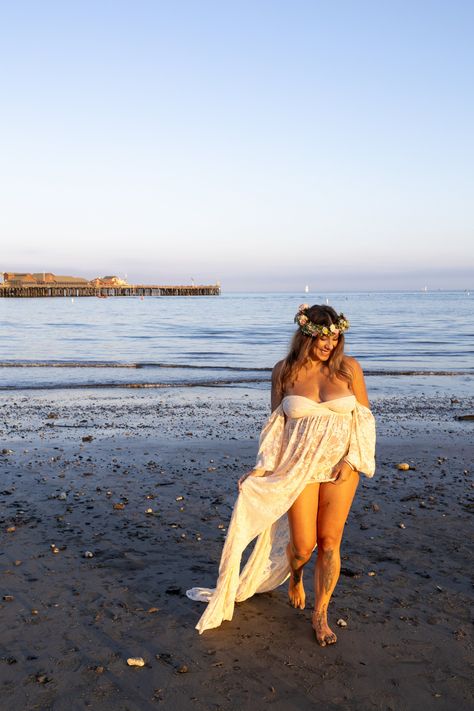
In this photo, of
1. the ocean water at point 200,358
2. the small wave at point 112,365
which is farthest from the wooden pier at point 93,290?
the small wave at point 112,365

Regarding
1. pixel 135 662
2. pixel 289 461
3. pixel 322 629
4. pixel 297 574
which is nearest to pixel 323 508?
pixel 289 461

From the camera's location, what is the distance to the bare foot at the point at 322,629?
432cm

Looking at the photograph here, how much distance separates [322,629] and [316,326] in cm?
206

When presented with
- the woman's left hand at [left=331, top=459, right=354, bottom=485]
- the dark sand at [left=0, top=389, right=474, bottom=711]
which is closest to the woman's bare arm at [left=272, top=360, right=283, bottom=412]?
the woman's left hand at [left=331, top=459, right=354, bottom=485]

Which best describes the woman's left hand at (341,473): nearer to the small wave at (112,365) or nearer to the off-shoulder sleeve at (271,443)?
the off-shoulder sleeve at (271,443)

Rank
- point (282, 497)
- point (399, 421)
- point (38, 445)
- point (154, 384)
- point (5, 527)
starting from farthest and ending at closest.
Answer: point (154, 384) → point (399, 421) → point (38, 445) → point (5, 527) → point (282, 497)

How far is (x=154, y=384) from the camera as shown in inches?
714

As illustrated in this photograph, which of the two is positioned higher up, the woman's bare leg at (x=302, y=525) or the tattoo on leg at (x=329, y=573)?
the woman's bare leg at (x=302, y=525)

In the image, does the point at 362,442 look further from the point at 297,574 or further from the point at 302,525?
the point at 297,574

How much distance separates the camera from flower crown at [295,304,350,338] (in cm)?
454

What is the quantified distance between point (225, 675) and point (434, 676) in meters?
1.29

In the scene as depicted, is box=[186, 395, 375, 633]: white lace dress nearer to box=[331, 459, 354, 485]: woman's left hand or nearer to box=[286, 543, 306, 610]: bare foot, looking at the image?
box=[331, 459, 354, 485]: woman's left hand

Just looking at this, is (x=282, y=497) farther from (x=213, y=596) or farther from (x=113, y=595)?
(x=113, y=595)

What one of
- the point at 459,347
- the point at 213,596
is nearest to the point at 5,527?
the point at 213,596
